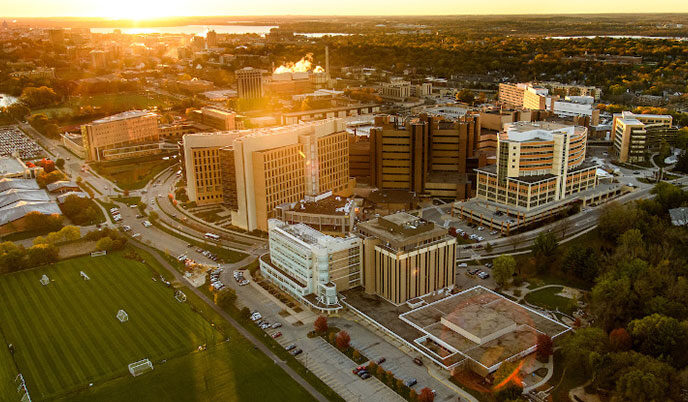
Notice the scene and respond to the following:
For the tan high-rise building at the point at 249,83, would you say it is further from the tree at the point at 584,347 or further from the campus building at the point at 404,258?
the tree at the point at 584,347

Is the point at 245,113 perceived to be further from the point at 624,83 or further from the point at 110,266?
the point at 624,83

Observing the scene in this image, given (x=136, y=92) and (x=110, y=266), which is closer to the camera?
(x=110, y=266)

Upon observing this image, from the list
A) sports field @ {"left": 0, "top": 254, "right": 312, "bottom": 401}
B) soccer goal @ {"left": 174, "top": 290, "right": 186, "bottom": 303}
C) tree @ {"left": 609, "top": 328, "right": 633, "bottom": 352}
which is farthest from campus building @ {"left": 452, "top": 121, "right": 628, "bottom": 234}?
sports field @ {"left": 0, "top": 254, "right": 312, "bottom": 401}

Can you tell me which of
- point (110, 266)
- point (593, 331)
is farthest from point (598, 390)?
point (110, 266)

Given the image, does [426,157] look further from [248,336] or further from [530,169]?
[248,336]

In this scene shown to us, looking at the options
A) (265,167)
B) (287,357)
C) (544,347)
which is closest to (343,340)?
(287,357)

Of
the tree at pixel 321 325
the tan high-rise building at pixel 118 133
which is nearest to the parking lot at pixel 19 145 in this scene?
the tan high-rise building at pixel 118 133
